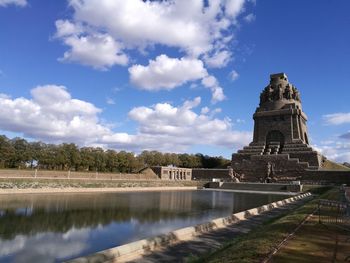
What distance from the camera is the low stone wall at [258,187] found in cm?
5329

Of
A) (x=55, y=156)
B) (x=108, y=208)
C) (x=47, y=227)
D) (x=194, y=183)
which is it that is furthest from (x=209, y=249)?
(x=55, y=156)

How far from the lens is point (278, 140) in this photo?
75.3 m

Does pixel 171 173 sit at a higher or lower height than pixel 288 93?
lower

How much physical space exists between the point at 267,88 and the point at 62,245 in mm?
74131

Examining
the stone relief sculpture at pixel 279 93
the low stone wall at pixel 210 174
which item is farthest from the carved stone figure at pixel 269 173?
the stone relief sculpture at pixel 279 93

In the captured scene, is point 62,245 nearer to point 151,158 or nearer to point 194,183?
point 194,183

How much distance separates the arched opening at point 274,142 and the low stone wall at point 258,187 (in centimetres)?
1572

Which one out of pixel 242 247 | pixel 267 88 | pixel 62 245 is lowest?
pixel 62 245

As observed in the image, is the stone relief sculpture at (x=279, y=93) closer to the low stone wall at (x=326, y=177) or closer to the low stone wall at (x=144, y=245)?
the low stone wall at (x=326, y=177)

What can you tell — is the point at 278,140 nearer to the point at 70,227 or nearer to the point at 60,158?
the point at 60,158

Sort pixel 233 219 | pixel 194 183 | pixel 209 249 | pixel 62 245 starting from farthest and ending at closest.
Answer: pixel 194 183 → pixel 233 219 → pixel 62 245 → pixel 209 249

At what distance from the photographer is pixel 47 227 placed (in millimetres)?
16016

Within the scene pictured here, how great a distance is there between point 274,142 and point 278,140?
3.18 ft

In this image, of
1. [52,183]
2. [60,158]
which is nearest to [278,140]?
[60,158]
